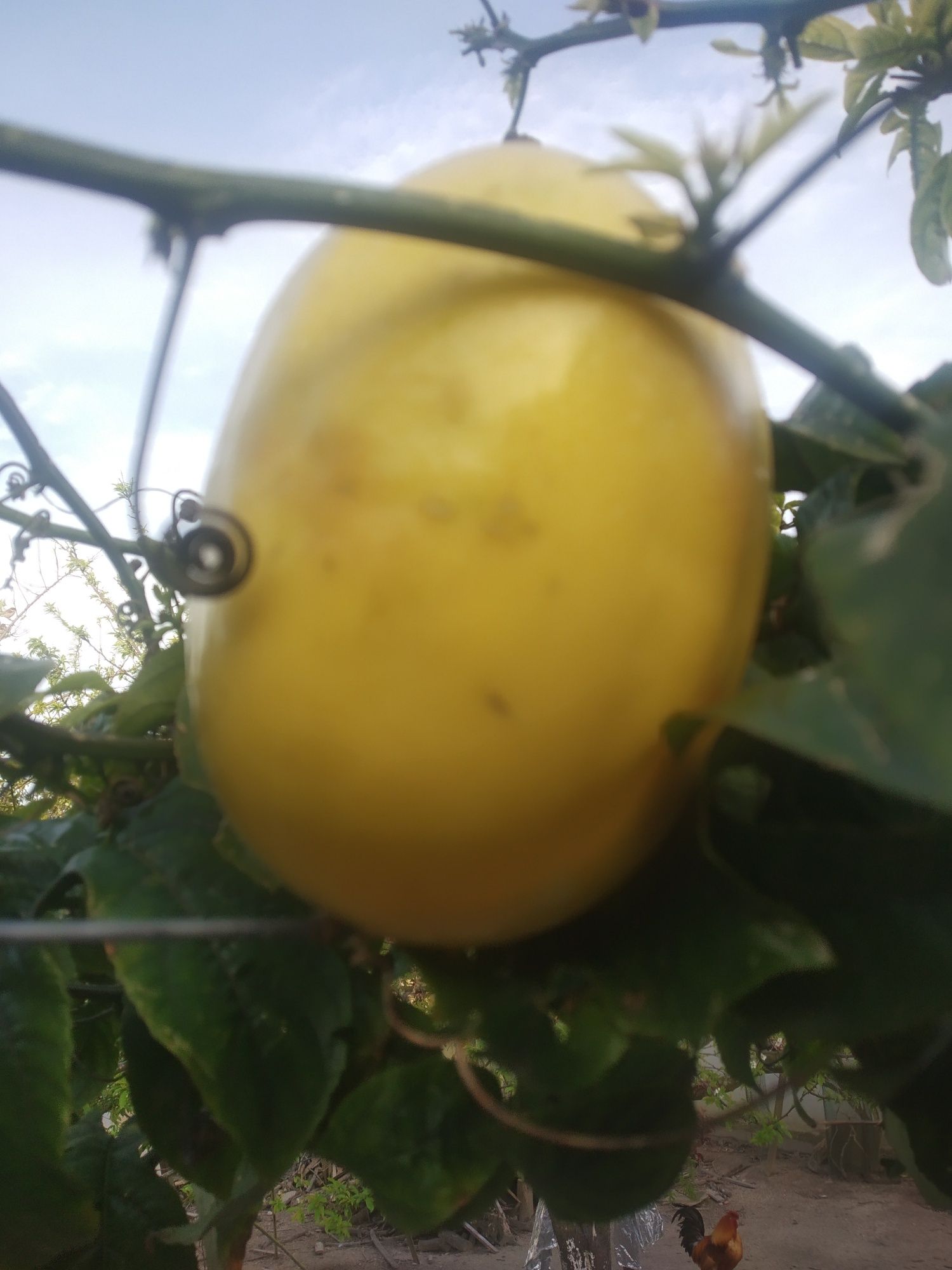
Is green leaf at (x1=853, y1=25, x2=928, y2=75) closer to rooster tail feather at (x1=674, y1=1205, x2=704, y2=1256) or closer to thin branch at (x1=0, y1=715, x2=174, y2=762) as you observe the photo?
thin branch at (x1=0, y1=715, x2=174, y2=762)

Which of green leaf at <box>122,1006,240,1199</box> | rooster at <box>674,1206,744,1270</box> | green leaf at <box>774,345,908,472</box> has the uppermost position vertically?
green leaf at <box>774,345,908,472</box>

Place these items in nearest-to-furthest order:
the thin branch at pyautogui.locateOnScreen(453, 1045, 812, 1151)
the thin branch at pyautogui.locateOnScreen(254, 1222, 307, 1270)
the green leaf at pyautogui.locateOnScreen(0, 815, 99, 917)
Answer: the thin branch at pyautogui.locateOnScreen(453, 1045, 812, 1151) → the green leaf at pyautogui.locateOnScreen(0, 815, 99, 917) → the thin branch at pyautogui.locateOnScreen(254, 1222, 307, 1270)

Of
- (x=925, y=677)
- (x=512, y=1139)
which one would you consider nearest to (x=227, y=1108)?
(x=512, y=1139)

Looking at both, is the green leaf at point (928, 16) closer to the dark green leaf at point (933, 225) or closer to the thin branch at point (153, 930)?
A: the dark green leaf at point (933, 225)

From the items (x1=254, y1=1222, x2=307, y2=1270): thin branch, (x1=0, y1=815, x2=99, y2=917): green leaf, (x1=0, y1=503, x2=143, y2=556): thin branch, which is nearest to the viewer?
(x1=0, y1=815, x2=99, y2=917): green leaf

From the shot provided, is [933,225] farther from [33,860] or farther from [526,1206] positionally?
[526,1206]

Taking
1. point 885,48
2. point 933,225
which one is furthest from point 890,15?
point 933,225

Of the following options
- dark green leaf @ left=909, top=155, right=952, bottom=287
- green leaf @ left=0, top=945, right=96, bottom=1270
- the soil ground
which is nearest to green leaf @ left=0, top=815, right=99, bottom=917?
green leaf @ left=0, top=945, right=96, bottom=1270
